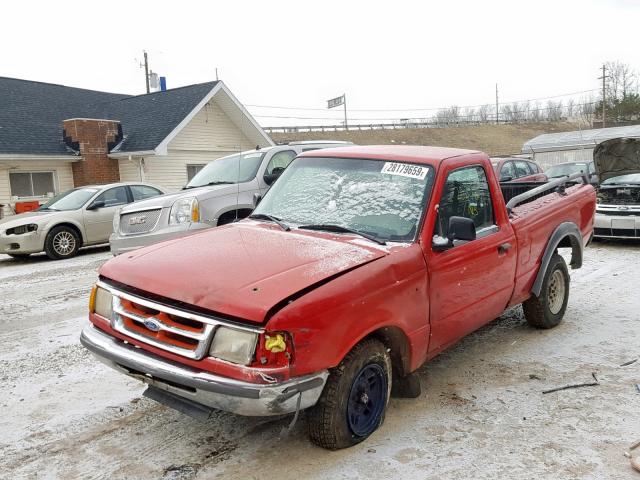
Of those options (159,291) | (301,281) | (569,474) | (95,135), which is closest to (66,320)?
(159,291)

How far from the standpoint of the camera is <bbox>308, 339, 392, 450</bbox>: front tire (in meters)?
2.98

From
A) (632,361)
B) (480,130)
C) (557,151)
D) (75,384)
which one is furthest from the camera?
(480,130)

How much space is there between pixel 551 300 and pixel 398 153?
2499 millimetres

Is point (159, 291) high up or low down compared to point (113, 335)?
up

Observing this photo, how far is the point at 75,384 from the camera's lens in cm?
430

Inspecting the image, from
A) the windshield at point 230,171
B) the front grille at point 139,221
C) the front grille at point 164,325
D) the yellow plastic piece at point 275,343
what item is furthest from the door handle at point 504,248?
the front grille at point 139,221

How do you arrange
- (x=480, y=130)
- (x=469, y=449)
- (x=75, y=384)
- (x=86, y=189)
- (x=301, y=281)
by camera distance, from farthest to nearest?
(x=480, y=130), (x=86, y=189), (x=75, y=384), (x=469, y=449), (x=301, y=281)

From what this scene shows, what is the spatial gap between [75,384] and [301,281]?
8.24 ft

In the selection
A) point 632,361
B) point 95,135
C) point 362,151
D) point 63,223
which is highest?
point 95,135

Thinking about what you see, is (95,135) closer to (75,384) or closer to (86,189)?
(86,189)

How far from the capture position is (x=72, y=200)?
1202 centimetres

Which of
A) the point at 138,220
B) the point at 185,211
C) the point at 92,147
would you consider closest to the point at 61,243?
the point at 138,220

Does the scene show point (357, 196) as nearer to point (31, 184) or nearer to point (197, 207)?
point (197, 207)

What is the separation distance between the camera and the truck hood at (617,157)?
11.3 meters
